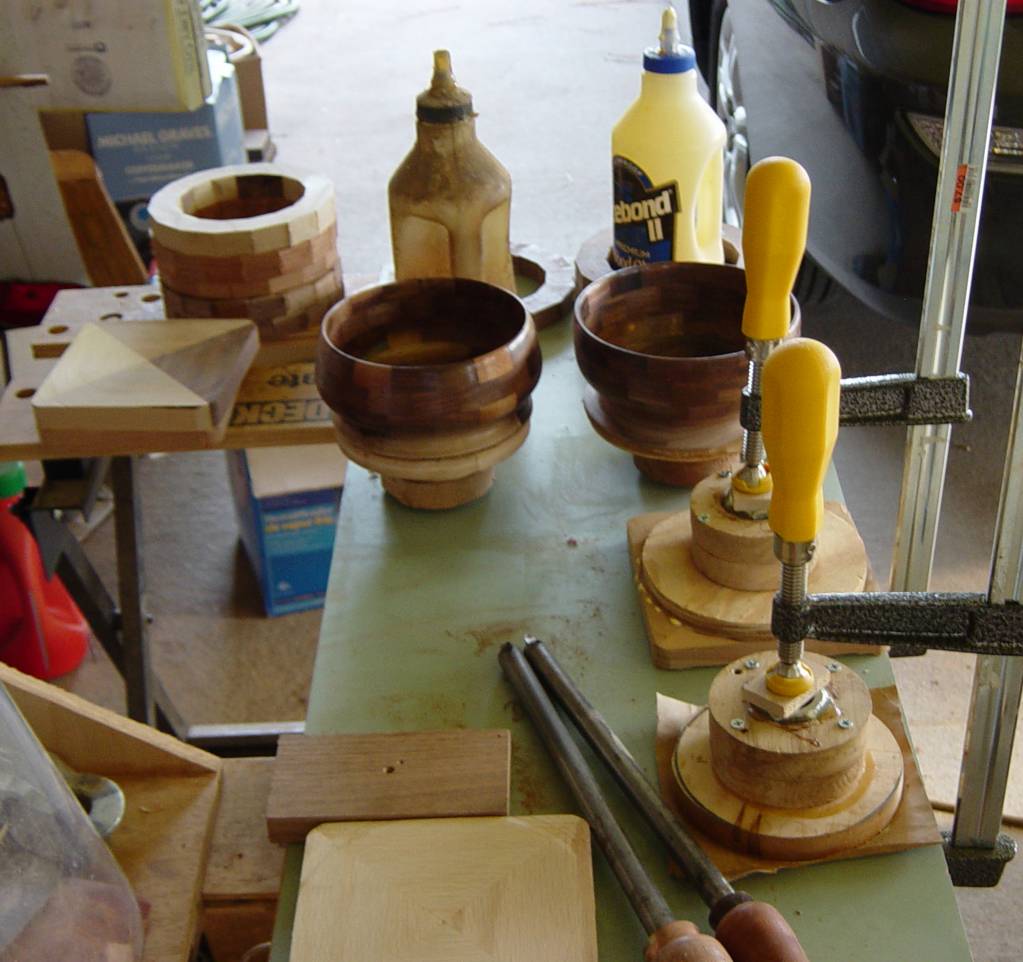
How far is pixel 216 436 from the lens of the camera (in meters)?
1.08

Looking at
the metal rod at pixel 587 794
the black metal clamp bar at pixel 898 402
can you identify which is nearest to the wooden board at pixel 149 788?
the metal rod at pixel 587 794

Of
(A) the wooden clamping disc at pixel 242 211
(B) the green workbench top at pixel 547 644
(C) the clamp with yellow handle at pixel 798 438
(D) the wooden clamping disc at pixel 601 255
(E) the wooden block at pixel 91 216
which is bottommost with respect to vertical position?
(E) the wooden block at pixel 91 216

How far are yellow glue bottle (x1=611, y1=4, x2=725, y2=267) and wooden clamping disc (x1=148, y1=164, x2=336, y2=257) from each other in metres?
0.31

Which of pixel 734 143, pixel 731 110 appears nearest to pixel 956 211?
pixel 734 143

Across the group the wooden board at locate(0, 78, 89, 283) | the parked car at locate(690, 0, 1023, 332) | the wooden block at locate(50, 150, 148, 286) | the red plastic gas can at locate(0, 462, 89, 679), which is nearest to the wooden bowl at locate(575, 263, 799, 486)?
the parked car at locate(690, 0, 1023, 332)

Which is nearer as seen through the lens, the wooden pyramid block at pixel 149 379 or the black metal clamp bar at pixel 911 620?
the black metal clamp bar at pixel 911 620

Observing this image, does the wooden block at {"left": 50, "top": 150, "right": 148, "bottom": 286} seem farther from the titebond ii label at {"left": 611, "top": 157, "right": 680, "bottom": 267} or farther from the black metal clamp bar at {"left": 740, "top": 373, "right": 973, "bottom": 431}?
the black metal clamp bar at {"left": 740, "top": 373, "right": 973, "bottom": 431}

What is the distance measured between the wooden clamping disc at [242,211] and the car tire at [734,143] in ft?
3.37

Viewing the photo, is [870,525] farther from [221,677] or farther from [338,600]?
[338,600]

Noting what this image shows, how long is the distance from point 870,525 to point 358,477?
1.08 meters

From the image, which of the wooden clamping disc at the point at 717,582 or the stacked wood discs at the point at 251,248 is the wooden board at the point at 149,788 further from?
the stacked wood discs at the point at 251,248

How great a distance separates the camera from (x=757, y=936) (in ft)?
1.63

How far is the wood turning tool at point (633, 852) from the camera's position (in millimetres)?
495

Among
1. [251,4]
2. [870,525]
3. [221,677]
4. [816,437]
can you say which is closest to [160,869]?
[816,437]
